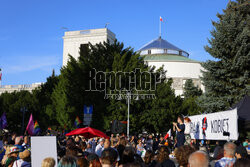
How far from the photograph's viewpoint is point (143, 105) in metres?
32.9

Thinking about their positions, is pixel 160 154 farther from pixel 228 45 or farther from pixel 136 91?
pixel 136 91

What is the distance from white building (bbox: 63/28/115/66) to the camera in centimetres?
7169

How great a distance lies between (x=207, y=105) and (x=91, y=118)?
12.3 metres

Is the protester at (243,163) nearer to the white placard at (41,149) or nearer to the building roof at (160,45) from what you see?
the white placard at (41,149)

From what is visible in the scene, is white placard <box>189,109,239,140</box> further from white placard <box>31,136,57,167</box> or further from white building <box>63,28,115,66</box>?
white building <box>63,28,115,66</box>

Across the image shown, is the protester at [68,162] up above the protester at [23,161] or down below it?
above

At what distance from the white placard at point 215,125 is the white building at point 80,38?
5760cm

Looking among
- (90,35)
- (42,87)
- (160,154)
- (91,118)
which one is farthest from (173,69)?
(160,154)

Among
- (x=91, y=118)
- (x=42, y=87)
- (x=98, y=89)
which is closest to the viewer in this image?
(x=91, y=118)

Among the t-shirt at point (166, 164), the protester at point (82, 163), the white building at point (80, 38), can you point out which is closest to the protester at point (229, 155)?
the t-shirt at point (166, 164)

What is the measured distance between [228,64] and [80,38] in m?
54.7

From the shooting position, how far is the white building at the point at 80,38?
71688 millimetres

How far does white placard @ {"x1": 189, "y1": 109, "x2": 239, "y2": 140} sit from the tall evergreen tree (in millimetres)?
8338

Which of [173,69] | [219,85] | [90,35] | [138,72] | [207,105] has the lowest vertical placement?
[207,105]
